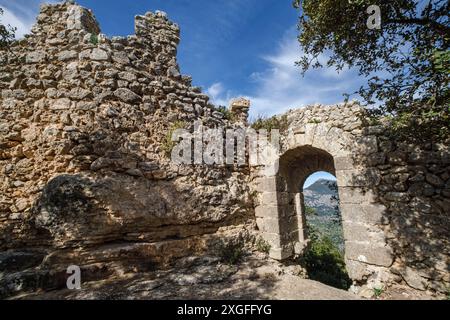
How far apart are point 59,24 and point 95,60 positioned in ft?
3.75

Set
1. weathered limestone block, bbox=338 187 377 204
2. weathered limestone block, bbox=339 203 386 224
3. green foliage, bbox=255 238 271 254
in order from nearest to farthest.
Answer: weathered limestone block, bbox=339 203 386 224 < weathered limestone block, bbox=338 187 377 204 < green foliage, bbox=255 238 271 254

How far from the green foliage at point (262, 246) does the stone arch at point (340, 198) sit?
0.32ft

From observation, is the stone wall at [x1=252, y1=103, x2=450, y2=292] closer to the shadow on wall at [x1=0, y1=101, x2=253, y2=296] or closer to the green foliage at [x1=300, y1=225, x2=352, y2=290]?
the shadow on wall at [x1=0, y1=101, x2=253, y2=296]

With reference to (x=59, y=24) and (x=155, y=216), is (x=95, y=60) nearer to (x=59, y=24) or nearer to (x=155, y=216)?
(x=59, y=24)

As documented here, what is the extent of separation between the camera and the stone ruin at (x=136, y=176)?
371 cm

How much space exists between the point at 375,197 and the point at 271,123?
305 centimetres

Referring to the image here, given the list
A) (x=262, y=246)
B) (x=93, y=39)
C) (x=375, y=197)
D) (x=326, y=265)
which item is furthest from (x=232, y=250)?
(x=326, y=265)

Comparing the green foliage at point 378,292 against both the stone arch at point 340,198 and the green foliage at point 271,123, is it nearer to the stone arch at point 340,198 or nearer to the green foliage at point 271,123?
the stone arch at point 340,198

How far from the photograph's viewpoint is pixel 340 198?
518 centimetres

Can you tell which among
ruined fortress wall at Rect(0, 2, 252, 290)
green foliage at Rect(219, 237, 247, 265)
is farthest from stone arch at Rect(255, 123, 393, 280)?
ruined fortress wall at Rect(0, 2, 252, 290)

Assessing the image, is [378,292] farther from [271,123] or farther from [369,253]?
[271,123]

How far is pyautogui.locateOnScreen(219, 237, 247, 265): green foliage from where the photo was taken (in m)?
4.94

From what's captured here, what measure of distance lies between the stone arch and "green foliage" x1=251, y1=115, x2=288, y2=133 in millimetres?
349

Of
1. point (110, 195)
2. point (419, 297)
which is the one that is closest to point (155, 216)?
point (110, 195)
